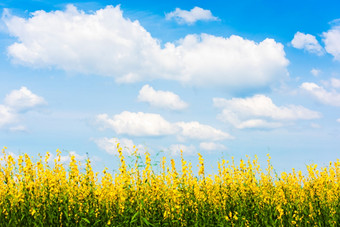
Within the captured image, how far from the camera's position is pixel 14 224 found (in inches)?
242

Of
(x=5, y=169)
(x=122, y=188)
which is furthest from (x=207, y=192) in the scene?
(x=5, y=169)

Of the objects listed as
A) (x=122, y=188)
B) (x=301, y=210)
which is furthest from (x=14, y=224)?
(x=301, y=210)

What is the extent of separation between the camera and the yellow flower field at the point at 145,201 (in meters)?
6.17

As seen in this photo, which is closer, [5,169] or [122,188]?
[122,188]

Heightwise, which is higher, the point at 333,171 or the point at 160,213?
the point at 333,171

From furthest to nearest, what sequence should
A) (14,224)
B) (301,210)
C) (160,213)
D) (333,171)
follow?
(333,171)
(301,210)
(160,213)
(14,224)

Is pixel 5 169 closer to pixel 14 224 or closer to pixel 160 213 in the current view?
pixel 14 224

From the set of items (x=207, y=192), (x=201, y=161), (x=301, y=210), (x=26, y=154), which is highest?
(x=26, y=154)

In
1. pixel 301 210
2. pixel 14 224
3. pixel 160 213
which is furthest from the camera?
pixel 301 210

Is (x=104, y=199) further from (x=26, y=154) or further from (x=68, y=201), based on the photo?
(x=26, y=154)

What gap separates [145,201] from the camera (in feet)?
21.4

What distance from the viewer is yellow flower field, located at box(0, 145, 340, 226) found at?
243 inches

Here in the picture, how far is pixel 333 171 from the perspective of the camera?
847 cm

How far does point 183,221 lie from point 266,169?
333cm
